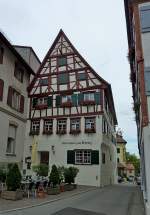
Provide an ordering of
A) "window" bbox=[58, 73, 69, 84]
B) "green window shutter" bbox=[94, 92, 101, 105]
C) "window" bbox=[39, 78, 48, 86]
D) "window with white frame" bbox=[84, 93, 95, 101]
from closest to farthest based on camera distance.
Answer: "green window shutter" bbox=[94, 92, 101, 105] < "window with white frame" bbox=[84, 93, 95, 101] < "window" bbox=[58, 73, 69, 84] < "window" bbox=[39, 78, 48, 86]

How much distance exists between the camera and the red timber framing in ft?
98.8

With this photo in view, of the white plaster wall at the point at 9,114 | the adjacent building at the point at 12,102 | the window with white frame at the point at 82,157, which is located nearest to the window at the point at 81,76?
the adjacent building at the point at 12,102

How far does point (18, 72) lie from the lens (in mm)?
28062

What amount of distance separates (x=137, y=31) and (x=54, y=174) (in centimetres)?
1157

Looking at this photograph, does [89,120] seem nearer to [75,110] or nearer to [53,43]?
[75,110]

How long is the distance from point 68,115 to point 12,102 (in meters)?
6.64

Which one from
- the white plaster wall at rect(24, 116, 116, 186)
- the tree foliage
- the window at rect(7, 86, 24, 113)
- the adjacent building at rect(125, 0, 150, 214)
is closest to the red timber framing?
the white plaster wall at rect(24, 116, 116, 186)

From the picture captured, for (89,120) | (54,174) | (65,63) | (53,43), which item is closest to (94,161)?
(89,120)

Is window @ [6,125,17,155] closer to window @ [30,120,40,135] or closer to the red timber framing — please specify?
window @ [30,120,40,135]

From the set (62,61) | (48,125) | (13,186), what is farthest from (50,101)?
(13,186)

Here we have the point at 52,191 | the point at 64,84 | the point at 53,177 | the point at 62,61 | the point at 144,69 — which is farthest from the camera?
the point at 62,61

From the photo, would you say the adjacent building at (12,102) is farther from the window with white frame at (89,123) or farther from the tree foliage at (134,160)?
the tree foliage at (134,160)

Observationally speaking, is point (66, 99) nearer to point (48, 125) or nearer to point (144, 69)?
point (48, 125)

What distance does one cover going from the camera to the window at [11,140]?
25.8 m
